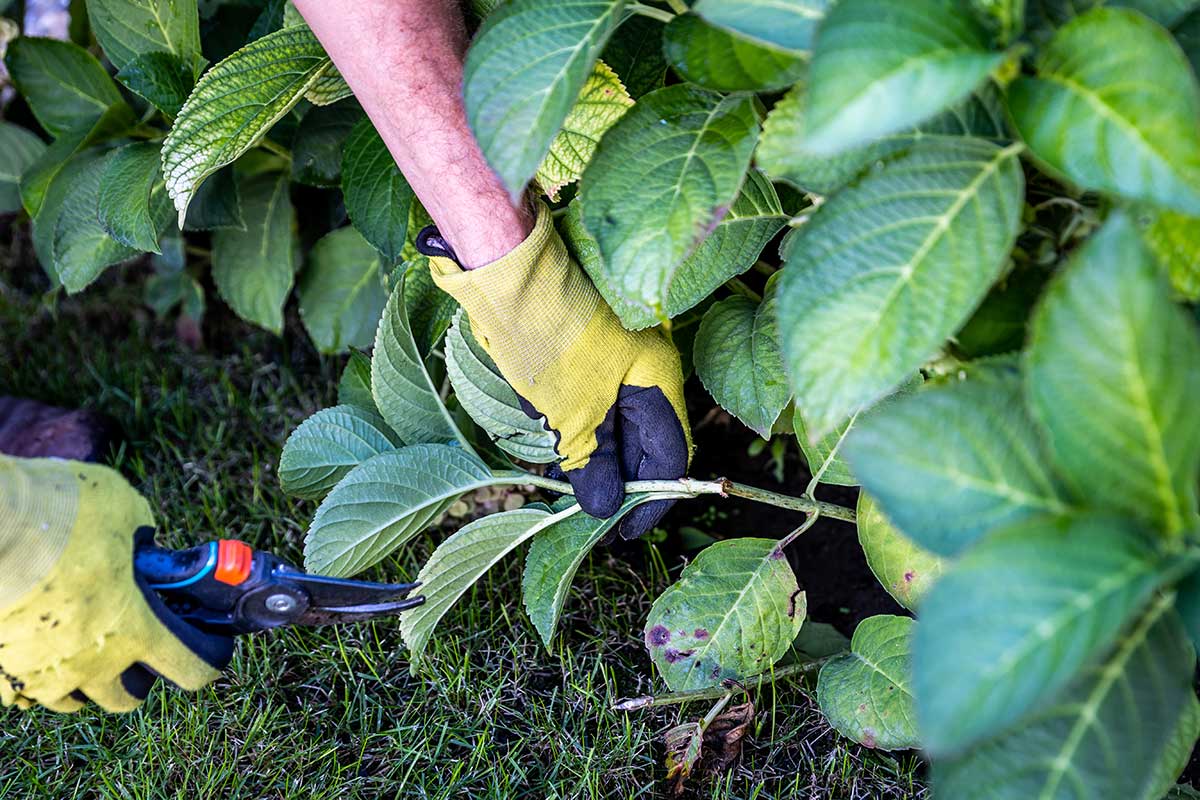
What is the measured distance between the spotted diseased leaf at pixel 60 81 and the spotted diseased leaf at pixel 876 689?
5.22ft

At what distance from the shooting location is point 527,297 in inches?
52.8

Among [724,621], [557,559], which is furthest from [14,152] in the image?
[724,621]

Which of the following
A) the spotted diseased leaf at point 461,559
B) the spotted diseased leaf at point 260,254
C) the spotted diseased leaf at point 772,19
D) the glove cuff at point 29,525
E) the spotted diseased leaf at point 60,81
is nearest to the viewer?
the spotted diseased leaf at point 772,19

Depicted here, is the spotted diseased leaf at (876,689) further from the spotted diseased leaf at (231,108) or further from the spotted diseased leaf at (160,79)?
the spotted diseased leaf at (160,79)

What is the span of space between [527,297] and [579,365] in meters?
0.13

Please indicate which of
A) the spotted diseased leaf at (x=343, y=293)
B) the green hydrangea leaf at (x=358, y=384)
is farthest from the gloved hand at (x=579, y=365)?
the spotted diseased leaf at (x=343, y=293)

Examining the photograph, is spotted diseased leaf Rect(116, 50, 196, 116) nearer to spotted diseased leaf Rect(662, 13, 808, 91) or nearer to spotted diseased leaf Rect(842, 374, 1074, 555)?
spotted diseased leaf Rect(662, 13, 808, 91)

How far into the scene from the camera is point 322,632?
1.67m

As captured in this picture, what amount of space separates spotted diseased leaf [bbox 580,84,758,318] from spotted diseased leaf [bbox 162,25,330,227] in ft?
1.90

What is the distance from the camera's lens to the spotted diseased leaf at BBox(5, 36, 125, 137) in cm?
186

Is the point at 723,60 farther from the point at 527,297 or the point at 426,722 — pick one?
the point at 426,722

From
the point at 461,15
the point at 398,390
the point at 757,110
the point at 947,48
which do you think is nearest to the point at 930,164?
the point at 947,48

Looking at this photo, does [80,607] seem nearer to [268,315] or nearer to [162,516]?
[162,516]

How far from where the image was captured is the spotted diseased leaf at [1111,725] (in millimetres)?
733
